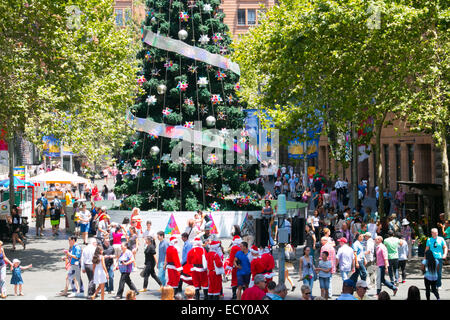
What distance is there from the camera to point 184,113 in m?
29.6

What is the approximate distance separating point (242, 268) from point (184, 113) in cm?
1529

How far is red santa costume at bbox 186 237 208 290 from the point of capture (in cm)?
1489

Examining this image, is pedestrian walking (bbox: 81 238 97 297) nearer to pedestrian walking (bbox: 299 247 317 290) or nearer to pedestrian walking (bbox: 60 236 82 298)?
pedestrian walking (bbox: 60 236 82 298)

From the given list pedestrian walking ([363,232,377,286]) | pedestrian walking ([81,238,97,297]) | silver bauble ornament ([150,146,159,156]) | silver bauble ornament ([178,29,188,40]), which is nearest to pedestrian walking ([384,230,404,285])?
pedestrian walking ([363,232,377,286])

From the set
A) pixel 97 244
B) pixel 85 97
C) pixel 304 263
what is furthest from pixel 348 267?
pixel 85 97

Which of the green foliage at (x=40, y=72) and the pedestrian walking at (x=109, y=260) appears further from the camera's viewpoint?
the green foliage at (x=40, y=72)

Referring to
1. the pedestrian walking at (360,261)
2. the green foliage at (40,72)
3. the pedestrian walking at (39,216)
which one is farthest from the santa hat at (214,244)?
the pedestrian walking at (39,216)

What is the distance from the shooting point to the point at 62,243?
27781 millimetres

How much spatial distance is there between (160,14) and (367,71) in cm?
1059

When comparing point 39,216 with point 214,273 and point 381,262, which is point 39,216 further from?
point 381,262

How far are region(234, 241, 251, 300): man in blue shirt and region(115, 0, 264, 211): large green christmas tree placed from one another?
1347cm

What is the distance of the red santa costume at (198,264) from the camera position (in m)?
14.9

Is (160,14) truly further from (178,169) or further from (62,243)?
(62,243)

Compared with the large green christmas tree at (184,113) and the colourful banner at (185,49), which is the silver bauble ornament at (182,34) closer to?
the large green christmas tree at (184,113)
